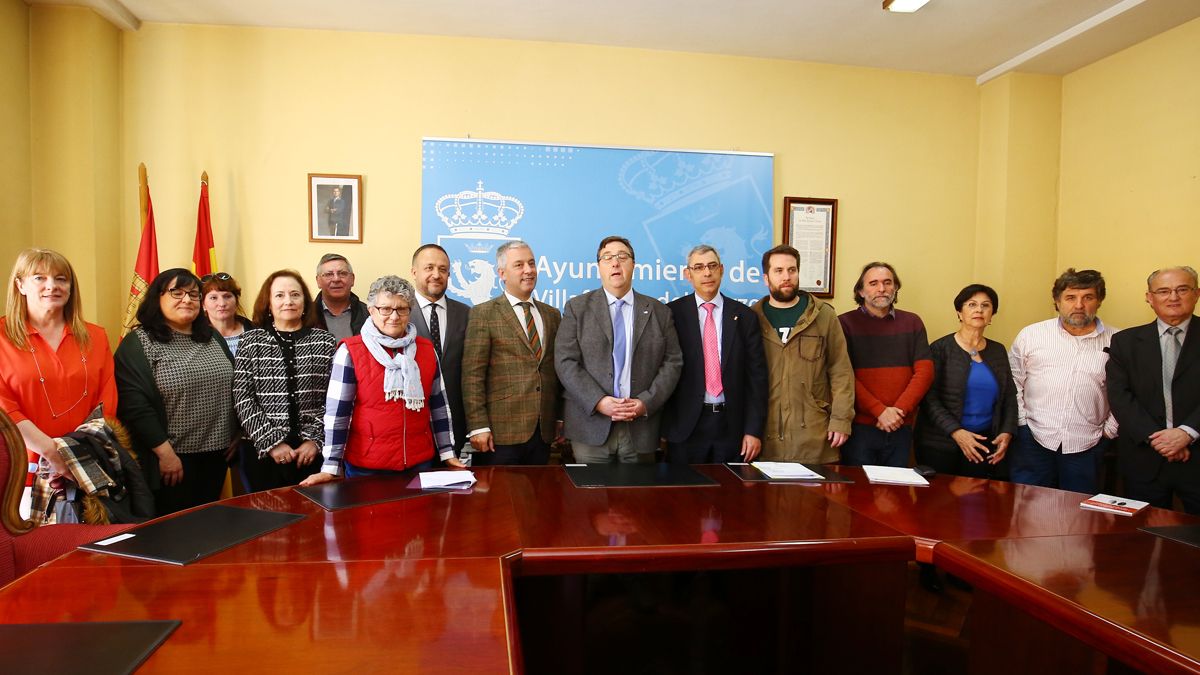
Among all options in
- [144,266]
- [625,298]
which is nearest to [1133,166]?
[625,298]

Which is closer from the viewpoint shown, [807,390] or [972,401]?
[807,390]

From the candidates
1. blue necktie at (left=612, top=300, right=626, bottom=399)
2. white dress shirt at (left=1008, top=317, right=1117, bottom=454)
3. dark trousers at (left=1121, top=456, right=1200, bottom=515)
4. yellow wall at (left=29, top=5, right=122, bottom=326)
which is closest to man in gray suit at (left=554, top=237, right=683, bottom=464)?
blue necktie at (left=612, top=300, right=626, bottom=399)

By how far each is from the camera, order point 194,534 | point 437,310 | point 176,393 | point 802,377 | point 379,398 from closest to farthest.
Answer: point 194,534 → point 379,398 → point 176,393 → point 802,377 → point 437,310

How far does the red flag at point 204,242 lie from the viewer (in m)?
3.64

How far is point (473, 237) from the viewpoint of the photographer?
3945mm

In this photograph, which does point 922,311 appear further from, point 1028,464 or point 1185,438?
point 1185,438

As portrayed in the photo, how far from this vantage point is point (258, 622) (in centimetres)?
112

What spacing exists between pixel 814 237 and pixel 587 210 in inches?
64.6

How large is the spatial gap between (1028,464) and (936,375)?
65 centimetres

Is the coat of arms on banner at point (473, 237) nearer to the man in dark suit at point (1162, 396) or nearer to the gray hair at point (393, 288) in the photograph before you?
the gray hair at point (393, 288)

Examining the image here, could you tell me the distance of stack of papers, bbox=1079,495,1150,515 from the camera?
6.28 feet

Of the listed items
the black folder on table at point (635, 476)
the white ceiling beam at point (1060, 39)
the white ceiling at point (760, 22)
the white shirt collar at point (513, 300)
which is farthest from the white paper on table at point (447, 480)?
the white ceiling beam at point (1060, 39)

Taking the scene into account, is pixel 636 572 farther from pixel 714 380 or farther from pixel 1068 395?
pixel 1068 395

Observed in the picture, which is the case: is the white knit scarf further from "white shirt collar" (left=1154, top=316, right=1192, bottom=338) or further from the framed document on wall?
"white shirt collar" (left=1154, top=316, right=1192, bottom=338)
